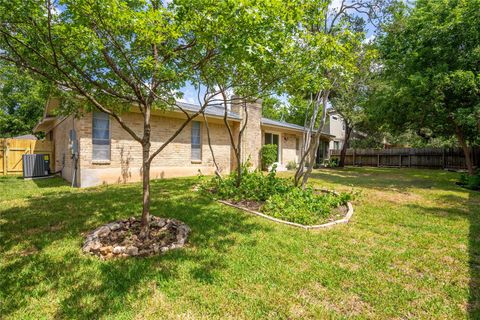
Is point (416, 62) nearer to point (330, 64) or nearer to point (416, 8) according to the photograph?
point (416, 8)

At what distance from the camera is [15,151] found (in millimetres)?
13578

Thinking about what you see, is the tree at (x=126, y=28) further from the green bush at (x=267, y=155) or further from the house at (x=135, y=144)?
the green bush at (x=267, y=155)

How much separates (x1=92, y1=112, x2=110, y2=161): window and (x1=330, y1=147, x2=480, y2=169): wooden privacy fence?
20.6m

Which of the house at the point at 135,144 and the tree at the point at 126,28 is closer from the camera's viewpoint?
the tree at the point at 126,28

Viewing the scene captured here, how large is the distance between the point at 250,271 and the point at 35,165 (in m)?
13.0

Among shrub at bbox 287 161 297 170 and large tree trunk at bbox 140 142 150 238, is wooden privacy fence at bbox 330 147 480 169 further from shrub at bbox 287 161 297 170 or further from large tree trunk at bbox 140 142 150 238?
large tree trunk at bbox 140 142 150 238

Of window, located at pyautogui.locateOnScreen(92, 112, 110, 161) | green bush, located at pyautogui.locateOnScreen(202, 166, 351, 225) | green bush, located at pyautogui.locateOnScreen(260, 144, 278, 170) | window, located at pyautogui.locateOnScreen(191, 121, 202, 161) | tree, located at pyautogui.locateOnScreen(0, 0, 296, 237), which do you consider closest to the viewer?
tree, located at pyautogui.locateOnScreen(0, 0, 296, 237)

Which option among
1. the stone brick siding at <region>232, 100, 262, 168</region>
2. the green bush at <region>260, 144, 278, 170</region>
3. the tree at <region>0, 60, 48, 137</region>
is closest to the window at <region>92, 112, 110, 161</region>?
the stone brick siding at <region>232, 100, 262, 168</region>

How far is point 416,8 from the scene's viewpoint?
1119 centimetres

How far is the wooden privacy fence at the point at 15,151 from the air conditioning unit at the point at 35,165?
2222 millimetres

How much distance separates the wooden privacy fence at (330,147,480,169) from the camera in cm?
1823

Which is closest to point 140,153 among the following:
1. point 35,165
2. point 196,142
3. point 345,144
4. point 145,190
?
point 196,142

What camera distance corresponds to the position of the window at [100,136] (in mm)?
8945

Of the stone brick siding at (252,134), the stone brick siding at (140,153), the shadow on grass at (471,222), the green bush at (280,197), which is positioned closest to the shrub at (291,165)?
the stone brick siding at (252,134)
